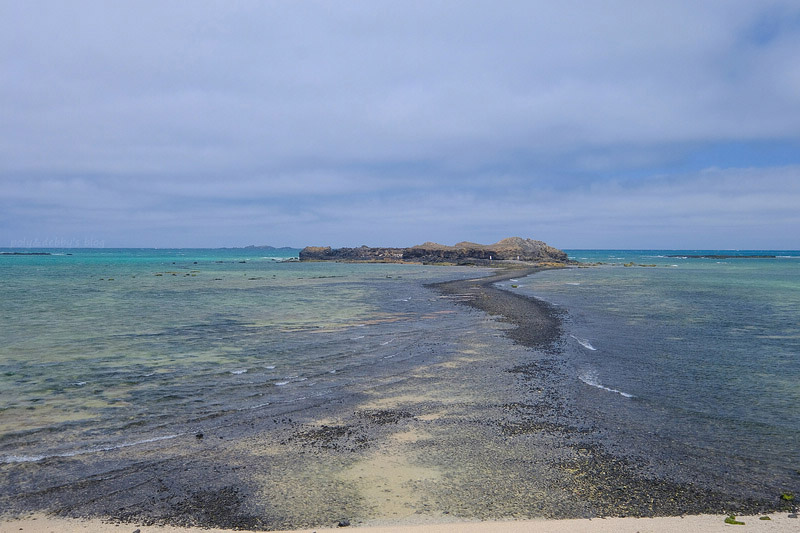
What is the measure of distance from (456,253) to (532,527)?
140m

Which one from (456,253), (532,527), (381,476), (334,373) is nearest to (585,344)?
(334,373)

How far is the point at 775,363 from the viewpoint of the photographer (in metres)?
16.5

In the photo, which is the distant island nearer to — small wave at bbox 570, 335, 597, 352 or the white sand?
small wave at bbox 570, 335, 597, 352

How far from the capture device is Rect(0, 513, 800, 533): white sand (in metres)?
6.14

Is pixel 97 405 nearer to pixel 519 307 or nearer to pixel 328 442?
pixel 328 442

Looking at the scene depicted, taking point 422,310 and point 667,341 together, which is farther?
point 422,310

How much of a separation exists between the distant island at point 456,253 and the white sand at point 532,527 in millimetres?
118593

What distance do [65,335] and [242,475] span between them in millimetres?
18620

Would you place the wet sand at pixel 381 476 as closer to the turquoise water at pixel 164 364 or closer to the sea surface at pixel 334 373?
the sea surface at pixel 334 373

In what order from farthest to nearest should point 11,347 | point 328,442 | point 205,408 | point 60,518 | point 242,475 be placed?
point 11,347 < point 205,408 < point 328,442 < point 242,475 < point 60,518

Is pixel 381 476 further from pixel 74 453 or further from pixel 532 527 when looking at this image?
pixel 74 453

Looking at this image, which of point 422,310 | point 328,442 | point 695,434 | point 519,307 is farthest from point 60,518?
point 519,307

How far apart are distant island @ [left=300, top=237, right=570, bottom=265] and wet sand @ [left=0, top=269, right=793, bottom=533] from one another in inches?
4532

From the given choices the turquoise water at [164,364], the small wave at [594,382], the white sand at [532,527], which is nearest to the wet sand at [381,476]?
the white sand at [532,527]
